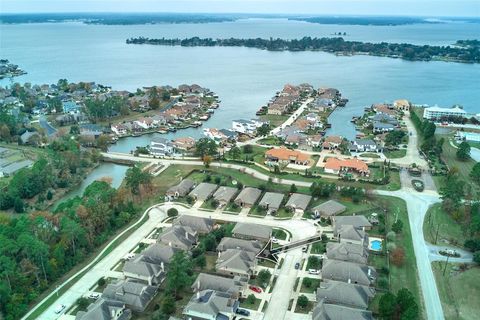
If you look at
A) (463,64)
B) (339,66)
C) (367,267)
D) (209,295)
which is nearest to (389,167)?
(367,267)

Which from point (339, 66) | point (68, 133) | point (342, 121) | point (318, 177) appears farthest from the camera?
point (339, 66)

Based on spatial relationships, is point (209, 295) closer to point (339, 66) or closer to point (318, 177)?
point (318, 177)

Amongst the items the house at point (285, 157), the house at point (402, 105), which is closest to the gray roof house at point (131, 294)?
the house at point (285, 157)

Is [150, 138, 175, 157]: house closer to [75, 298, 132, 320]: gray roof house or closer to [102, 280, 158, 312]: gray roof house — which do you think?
[102, 280, 158, 312]: gray roof house

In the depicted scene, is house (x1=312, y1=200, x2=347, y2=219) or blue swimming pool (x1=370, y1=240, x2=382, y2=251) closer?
blue swimming pool (x1=370, y1=240, x2=382, y2=251)

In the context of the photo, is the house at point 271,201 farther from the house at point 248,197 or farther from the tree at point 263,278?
the tree at point 263,278

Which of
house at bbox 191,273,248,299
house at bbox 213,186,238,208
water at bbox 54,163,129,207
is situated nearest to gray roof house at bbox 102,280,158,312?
house at bbox 191,273,248,299
